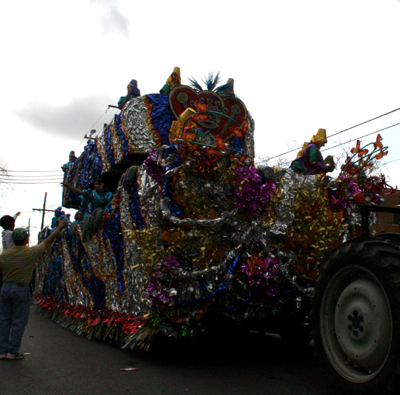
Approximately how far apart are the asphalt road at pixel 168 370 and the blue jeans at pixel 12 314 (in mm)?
250

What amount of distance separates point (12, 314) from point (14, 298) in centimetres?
19

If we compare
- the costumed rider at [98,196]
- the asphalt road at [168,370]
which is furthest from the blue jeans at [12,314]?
the costumed rider at [98,196]

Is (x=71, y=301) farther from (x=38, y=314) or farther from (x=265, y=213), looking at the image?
(x=265, y=213)

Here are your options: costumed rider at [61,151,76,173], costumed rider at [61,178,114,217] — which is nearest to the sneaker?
costumed rider at [61,178,114,217]

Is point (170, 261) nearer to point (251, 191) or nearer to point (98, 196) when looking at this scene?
point (251, 191)

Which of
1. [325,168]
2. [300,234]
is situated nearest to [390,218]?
[325,168]

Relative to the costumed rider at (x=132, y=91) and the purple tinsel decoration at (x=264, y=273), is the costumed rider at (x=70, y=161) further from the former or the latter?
the purple tinsel decoration at (x=264, y=273)

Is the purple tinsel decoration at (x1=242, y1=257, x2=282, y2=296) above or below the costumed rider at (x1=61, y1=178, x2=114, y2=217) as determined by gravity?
below

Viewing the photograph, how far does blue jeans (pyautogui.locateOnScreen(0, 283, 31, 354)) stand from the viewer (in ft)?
15.6

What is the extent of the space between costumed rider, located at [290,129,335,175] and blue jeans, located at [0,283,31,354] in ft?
11.5

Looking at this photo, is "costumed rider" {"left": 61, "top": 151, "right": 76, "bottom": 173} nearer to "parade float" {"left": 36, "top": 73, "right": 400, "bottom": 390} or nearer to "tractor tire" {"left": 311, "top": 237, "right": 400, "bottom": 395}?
"parade float" {"left": 36, "top": 73, "right": 400, "bottom": 390}

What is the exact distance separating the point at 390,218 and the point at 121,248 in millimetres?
3304

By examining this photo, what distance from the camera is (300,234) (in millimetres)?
4406

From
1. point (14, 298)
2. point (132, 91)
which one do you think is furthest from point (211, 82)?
point (14, 298)
